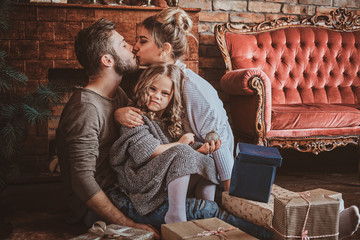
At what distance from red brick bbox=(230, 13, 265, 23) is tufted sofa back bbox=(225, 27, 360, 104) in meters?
0.32

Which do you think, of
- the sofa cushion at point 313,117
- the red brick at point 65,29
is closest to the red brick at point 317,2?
the sofa cushion at point 313,117

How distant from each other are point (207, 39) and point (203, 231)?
242 cm

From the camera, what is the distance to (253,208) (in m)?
1.45

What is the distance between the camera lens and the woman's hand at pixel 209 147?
1588mm

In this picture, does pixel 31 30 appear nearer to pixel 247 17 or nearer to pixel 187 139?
pixel 187 139

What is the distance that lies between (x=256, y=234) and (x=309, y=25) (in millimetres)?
2432

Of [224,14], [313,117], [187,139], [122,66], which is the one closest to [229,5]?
[224,14]

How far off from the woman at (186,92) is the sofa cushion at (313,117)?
721mm

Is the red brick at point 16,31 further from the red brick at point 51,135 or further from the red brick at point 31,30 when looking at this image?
the red brick at point 51,135

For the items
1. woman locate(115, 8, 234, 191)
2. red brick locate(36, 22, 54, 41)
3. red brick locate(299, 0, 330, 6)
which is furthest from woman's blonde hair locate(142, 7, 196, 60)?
red brick locate(299, 0, 330, 6)

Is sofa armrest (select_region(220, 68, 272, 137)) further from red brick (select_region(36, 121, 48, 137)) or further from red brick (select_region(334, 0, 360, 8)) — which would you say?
red brick (select_region(334, 0, 360, 8))

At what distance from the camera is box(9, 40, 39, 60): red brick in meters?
2.44

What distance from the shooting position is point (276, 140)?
245 centimetres

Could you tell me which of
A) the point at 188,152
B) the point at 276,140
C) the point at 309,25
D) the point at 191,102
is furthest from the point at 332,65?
→ the point at 188,152
